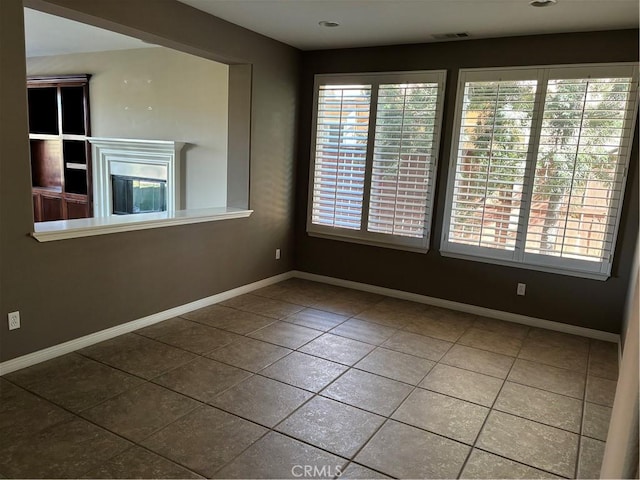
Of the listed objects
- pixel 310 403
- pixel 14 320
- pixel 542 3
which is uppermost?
pixel 542 3

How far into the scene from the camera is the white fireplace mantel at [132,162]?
18.1ft

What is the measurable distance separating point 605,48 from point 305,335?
3311mm

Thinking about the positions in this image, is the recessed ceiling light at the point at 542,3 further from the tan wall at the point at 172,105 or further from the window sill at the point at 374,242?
the tan wall at the point at 172,105

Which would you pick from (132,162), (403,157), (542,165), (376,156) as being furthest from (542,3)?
(132,162)

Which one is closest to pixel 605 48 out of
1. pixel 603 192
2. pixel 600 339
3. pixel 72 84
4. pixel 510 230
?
pixel 603 192

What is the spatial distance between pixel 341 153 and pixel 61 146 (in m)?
4.46

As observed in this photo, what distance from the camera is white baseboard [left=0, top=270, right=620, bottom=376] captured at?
2.99 metres

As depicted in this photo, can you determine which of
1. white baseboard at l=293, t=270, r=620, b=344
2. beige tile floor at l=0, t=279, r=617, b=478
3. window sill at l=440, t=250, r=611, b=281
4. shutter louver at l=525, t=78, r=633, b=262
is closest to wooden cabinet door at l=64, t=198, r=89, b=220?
white baseboard at l=293, t=270, r=620, b=344

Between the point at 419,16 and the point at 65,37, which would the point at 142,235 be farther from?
the point at 65,37

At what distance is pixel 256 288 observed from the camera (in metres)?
4.87

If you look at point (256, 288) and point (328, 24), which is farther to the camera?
point (256, 288)

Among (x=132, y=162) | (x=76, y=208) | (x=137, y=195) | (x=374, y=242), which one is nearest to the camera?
(x=374, y=242)

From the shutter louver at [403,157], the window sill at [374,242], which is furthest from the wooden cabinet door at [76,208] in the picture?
the shutter louver at [403,157]

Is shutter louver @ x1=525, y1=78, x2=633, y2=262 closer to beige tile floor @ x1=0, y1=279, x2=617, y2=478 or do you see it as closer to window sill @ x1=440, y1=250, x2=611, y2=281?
window sill @ x1=440, y1=250, x2=611, y2=281
